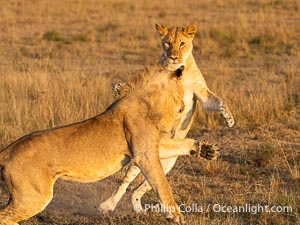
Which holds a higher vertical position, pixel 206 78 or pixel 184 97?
pixel 184 97

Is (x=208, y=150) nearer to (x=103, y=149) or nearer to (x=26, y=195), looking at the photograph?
(x=103, y=149)

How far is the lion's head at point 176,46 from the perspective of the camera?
6148 millimetres

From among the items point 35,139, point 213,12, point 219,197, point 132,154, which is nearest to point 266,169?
point 219,197

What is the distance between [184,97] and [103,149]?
125 centimetres

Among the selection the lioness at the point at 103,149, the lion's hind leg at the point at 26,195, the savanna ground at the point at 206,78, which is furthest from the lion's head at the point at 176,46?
the lion's hind leg at the point at 26,195

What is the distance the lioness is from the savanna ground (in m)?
0.39

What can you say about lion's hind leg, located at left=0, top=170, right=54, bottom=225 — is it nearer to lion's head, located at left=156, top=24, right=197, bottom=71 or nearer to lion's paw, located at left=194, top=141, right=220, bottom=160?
lion's paw, located at left=194, top=141, right=220, bottom=160

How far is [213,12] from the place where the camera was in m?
21.0

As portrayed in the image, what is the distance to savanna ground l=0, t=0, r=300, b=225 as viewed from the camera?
247 inches

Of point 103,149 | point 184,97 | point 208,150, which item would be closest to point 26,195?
point 103,149

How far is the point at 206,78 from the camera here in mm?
11328

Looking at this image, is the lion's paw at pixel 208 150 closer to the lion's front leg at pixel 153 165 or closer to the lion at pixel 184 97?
the lion's front leg at pixel 153 165

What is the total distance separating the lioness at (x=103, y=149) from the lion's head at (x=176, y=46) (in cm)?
81

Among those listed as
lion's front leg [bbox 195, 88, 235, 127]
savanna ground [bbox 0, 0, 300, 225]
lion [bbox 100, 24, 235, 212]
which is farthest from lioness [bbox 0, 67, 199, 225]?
lion's front leg [bbox 195, 88, 235, 127]
